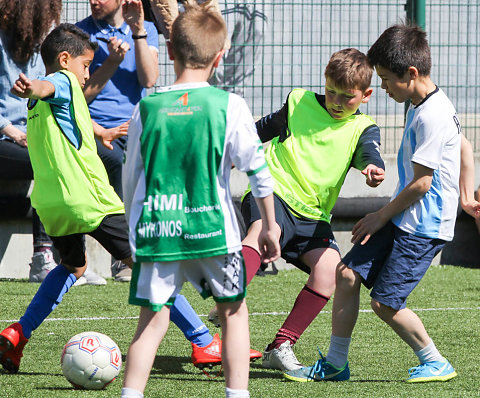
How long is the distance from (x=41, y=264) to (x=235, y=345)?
4060 millimetres

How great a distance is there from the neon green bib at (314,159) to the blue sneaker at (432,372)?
3.01ft

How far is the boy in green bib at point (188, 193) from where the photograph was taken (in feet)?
10.6

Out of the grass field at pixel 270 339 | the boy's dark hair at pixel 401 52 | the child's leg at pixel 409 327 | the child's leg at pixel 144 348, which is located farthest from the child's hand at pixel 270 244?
the boy's dark hair at pixel 401 52

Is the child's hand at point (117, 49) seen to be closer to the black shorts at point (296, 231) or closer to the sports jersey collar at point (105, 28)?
the sports jersey collar at point (105, 28)

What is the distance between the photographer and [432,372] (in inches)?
163

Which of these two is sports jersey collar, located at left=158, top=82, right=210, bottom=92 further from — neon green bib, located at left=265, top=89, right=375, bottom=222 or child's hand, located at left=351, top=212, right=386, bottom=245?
neon green bib, located at left=265, top=89, right=375, bottom=222

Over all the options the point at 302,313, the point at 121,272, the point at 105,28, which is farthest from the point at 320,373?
the point at 105,28

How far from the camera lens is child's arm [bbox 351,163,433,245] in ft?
13.1

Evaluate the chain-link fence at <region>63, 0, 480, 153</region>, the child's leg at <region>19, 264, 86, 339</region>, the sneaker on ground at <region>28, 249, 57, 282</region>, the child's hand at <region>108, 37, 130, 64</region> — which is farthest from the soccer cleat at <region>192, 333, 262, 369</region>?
the chain-link fence at <region>63, 0, 480, 153</region>

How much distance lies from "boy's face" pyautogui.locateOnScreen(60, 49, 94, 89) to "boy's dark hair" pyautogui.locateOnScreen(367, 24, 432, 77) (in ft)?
4.95

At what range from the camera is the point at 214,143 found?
3.22m

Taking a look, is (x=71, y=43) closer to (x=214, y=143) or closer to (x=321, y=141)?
(x=321, y=141)

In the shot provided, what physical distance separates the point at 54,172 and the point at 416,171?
1701 mm

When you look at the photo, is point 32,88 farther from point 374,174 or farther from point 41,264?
point 41,264
